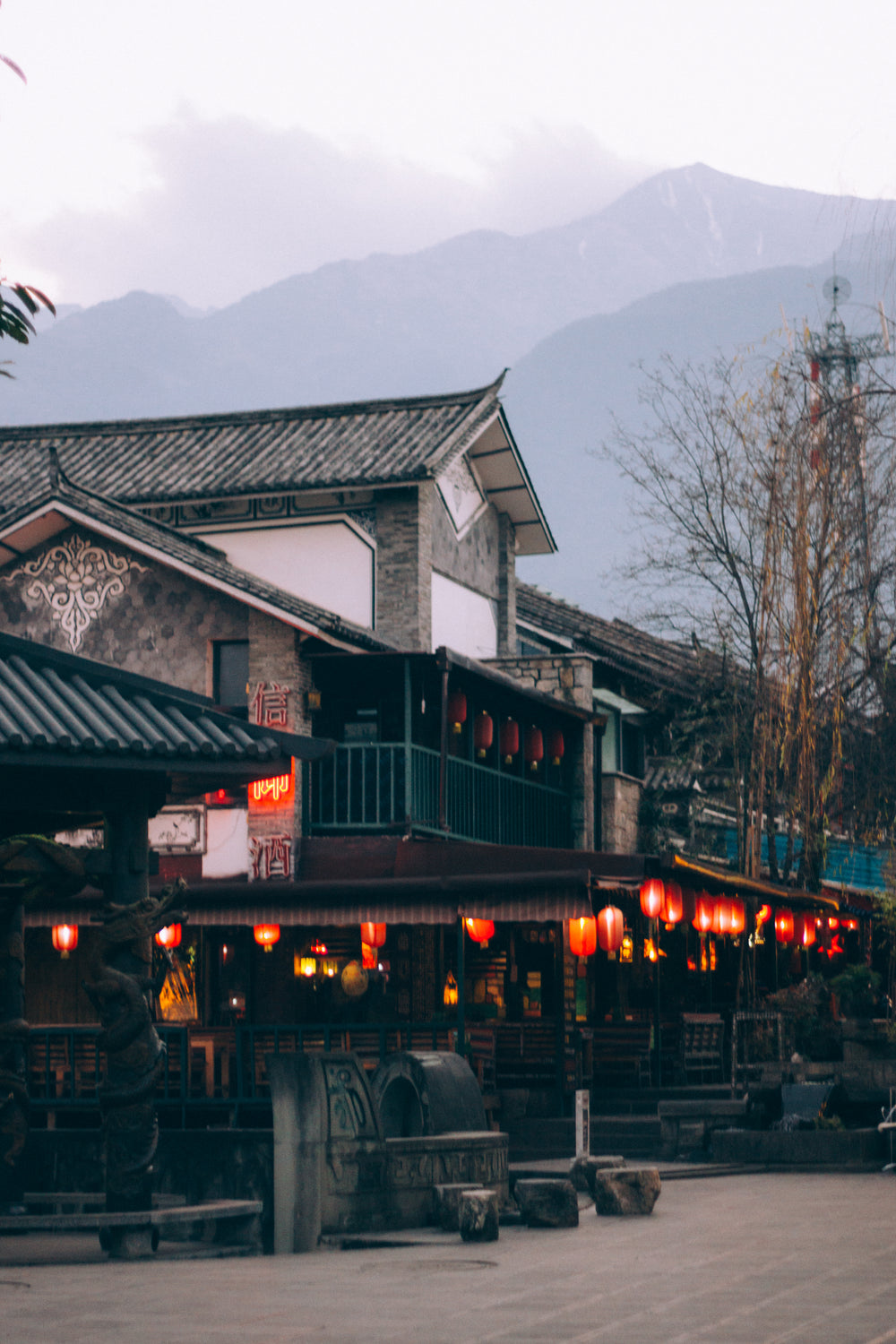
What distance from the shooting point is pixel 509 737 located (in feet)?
83.8

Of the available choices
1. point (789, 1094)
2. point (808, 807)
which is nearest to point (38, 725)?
point (789, 1094)

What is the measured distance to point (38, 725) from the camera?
1080 centimetres

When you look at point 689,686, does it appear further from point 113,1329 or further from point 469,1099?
point 113,1329

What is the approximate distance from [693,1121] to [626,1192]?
19.1 feet

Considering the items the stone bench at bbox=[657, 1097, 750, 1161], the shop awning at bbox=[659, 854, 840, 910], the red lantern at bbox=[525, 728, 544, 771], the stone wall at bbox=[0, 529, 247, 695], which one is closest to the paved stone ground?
the stone bench at bbox=[657, 1097, 750, 1161]

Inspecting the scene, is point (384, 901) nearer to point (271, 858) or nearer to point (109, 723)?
point (271, 858)

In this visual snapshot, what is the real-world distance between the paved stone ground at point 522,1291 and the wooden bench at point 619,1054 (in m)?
11.0

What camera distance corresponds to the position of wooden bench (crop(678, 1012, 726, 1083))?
2344 cm

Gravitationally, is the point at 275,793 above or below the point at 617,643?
below

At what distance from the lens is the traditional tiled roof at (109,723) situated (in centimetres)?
1073

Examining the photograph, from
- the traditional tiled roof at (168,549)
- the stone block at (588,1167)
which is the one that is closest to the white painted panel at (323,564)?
the traditional tiled roof at (168,549)

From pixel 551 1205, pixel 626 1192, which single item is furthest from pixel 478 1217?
pixel 626 1192

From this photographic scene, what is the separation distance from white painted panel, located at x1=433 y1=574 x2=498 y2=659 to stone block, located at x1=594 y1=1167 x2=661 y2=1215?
1410 cm

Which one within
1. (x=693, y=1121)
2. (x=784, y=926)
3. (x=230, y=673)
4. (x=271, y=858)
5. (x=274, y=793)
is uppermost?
(x=230, y=673)
